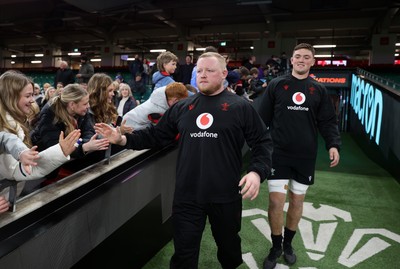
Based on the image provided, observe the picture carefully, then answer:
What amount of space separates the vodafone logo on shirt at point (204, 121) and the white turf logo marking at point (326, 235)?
51.2 inches

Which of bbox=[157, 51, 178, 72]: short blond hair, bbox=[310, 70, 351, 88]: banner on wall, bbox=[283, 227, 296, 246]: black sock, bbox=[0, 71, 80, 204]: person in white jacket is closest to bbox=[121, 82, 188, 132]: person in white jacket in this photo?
bbox=[0, 71, 80, 204]: person in white jacket

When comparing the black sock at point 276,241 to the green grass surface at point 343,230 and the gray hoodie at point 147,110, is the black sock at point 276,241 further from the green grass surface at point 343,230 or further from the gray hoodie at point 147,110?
the gray hoodie at point 147,110

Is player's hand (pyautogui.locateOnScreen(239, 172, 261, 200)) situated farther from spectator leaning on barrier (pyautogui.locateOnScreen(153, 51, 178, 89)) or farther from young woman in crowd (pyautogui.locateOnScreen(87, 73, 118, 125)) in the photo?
spectator leaning on barrier (pyautogui.locateOnScreen(153, 51, 178, 89))

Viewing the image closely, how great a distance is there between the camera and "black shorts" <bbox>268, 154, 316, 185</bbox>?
2602mm

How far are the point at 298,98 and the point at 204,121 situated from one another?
1033mm

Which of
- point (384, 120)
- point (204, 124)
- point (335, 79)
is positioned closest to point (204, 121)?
point (204, 124)

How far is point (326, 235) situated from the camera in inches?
123

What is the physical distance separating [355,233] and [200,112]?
2.13 meters

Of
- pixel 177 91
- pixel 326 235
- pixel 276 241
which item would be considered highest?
pixel 177 91

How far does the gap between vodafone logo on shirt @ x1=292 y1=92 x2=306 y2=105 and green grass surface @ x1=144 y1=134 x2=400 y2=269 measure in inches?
47.2

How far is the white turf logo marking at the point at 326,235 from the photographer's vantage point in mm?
2744

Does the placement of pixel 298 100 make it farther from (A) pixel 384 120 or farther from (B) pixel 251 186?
(A) pixel 384 120

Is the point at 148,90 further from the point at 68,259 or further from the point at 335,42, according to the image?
the point at 335,42

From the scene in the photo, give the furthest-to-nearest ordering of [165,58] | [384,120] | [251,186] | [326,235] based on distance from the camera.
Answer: [384,120] → [165,58] → [326,235] → [251,186]
